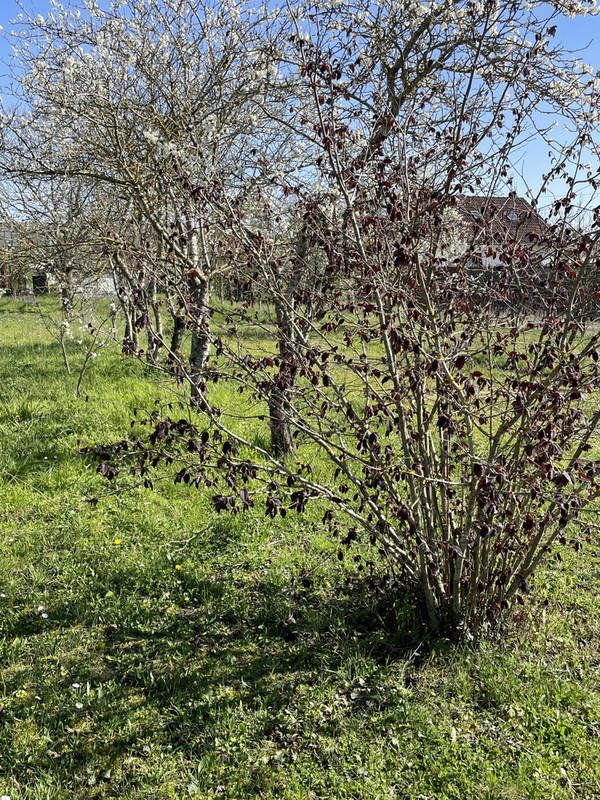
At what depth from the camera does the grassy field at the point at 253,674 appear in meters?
2.39

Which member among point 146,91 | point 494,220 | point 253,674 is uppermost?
point 146,91

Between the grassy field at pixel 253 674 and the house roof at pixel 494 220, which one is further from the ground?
the house roof at pixel 494 220

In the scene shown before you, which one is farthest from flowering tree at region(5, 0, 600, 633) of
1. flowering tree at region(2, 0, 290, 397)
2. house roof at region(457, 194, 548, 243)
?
flowering tree at region(2, 0, 290, 397)

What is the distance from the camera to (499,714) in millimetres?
2734

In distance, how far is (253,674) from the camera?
297 centimetres

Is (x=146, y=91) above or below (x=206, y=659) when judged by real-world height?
above

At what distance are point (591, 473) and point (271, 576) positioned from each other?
7.13ft

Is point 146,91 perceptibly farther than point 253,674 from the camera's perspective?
Yes

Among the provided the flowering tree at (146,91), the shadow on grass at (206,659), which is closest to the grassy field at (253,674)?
the shadow on grass at (206,659)

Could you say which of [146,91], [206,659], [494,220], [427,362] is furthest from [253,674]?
[146,91]

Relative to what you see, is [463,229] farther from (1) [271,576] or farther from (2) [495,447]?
(1) [271,576]

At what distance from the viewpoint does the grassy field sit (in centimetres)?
239

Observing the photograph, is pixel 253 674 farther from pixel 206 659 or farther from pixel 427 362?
pixel 427 362

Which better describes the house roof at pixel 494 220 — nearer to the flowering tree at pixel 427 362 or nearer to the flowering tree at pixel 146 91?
the flowering tree at pixel 427 362
